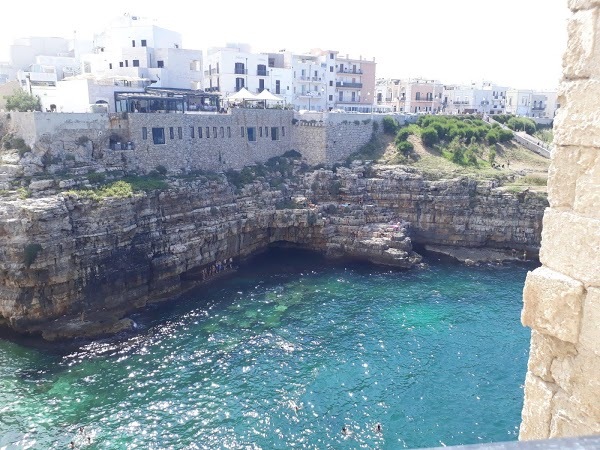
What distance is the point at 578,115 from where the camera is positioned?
3.33m

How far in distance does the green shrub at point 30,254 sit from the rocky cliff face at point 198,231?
0.16 feet

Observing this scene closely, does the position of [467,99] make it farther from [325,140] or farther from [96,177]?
[96,177]

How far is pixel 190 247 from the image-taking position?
3384cm

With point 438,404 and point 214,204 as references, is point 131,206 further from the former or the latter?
point 438,404

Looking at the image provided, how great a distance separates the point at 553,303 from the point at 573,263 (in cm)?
32

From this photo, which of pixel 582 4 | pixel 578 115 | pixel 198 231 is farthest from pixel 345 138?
pixel 578 115

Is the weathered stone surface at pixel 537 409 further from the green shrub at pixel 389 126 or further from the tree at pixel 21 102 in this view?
the green shrub at pixel 389 126

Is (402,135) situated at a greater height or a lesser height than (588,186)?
lesser

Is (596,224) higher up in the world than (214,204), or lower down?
higher up

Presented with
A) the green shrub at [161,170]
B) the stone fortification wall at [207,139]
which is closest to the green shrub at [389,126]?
the stone fortification wall at [207,139]

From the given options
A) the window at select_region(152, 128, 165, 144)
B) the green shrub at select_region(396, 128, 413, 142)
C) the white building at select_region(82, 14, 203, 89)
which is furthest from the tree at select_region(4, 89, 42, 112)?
the green shrub at select_region(396, 128, 413, 142)

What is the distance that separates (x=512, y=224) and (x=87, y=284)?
32.8m

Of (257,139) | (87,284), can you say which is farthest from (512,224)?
(87,284)

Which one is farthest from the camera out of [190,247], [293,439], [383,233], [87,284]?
[383,233]
